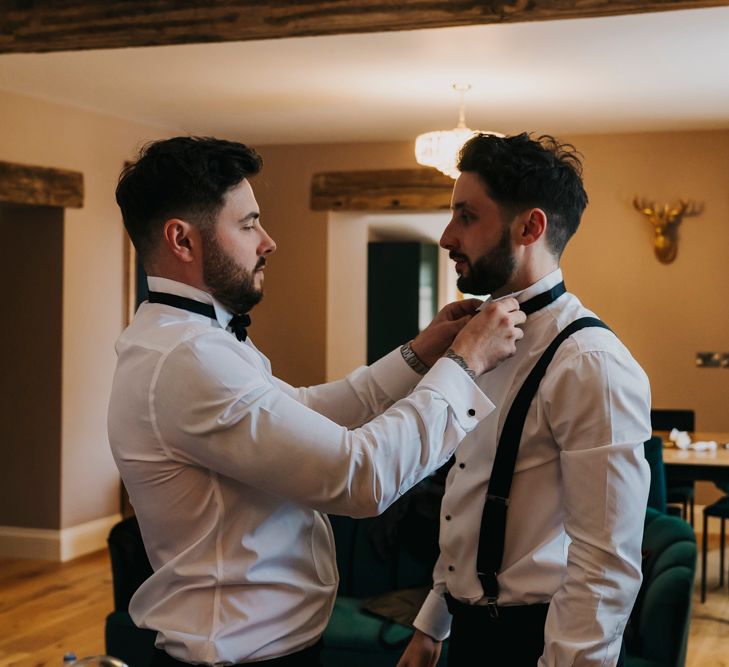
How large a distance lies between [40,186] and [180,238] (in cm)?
531

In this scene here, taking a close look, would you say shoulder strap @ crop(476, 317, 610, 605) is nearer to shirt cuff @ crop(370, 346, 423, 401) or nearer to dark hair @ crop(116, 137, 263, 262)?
shirt cuff @ crop(370, 346, 423, 401)

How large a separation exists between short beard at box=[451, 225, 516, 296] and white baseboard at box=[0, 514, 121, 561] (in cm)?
566

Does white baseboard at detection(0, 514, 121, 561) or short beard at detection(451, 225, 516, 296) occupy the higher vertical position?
short beard at detection(451, 225, 516, 296)

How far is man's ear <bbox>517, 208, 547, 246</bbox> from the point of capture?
1795 millimetres

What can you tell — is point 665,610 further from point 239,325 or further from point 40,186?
point 40,186

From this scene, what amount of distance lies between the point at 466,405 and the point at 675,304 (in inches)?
265

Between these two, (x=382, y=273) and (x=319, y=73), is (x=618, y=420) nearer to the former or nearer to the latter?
(x=319, y=73)

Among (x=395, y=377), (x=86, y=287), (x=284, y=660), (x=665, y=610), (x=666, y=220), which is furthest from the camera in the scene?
(x=666, y=220)

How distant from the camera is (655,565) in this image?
10.6 feet

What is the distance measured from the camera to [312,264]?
853 centimetres

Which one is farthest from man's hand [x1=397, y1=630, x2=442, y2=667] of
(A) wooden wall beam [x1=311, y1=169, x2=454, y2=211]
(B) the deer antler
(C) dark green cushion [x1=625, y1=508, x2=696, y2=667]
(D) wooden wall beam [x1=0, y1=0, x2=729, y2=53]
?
(B) the deer antler

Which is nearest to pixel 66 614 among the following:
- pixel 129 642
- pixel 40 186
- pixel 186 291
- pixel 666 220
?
pixel 129 642

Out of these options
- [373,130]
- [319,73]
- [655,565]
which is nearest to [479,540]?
[655,565]

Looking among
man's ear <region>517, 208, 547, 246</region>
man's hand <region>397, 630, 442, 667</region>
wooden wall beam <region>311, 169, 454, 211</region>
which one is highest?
wooden wall beam <region>311, 169, 454, 211</region>
